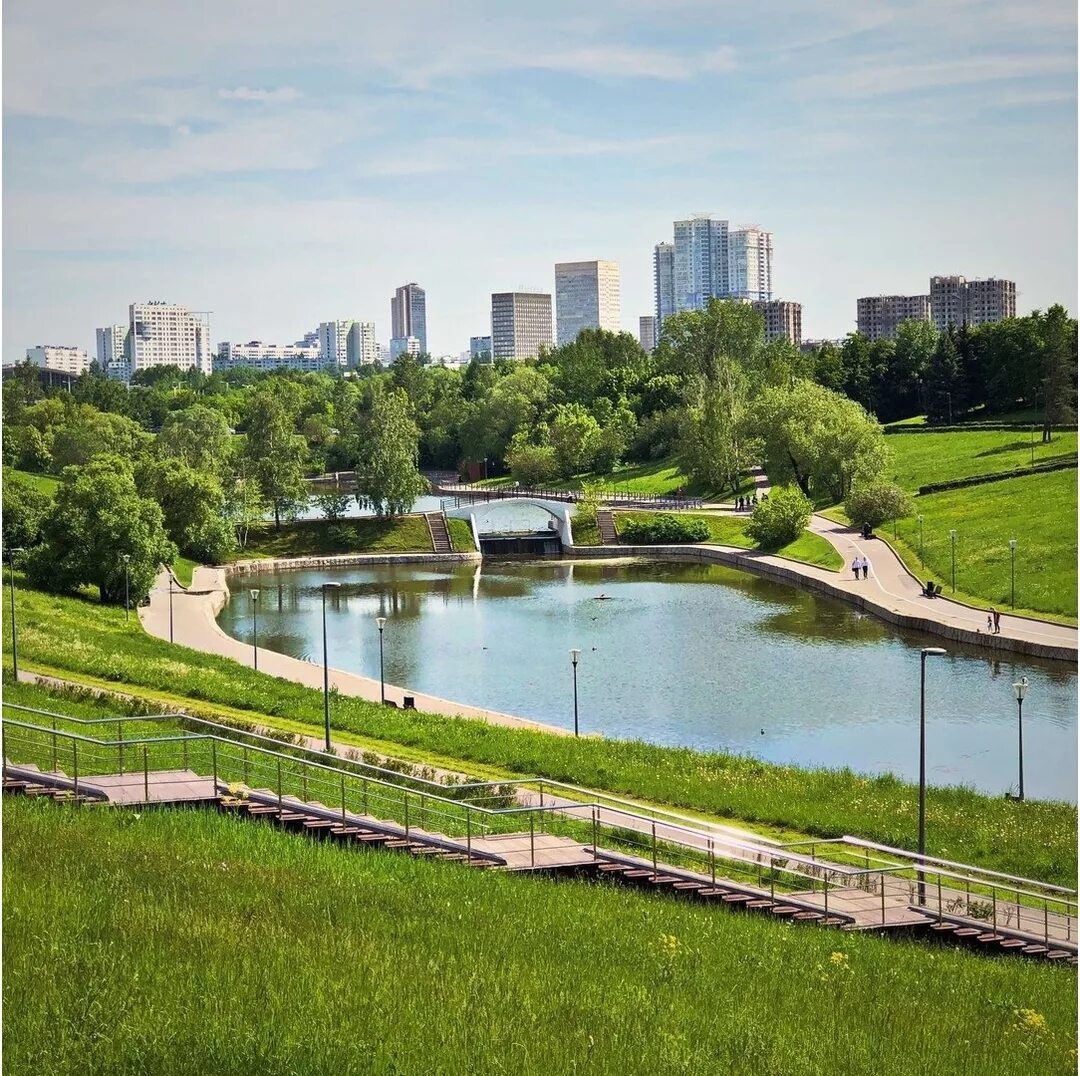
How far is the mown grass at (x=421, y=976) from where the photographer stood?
24.1 feet

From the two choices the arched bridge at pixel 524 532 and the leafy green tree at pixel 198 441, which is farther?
the leafy green tree at pixel 198 441

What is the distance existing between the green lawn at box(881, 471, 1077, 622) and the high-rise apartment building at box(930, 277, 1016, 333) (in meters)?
66.8

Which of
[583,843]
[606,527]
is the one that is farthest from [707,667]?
[606,527]

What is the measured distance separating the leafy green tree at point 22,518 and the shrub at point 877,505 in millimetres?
24377

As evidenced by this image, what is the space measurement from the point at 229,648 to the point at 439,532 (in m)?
22.6

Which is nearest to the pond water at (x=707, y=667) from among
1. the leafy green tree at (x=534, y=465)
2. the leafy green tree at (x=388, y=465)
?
the leafy green tree at (x=388, y=465)

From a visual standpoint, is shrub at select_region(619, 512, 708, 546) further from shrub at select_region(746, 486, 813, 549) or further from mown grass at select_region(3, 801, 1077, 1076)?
mown grass at select_region(3, 801, 1077, 1076)

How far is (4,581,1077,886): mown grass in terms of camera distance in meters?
16.2

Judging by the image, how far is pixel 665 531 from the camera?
172ft

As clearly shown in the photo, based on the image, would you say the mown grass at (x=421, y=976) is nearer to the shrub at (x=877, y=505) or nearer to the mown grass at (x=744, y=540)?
the mown grass at (x=744, y=540)

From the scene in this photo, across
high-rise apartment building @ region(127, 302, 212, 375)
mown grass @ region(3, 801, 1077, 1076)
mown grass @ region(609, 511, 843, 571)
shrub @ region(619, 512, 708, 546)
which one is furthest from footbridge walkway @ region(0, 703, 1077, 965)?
high-rise apartment building @ region(127, 302, 212, 375)

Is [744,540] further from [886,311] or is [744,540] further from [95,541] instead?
[886,311]

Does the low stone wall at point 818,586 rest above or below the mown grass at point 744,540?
below

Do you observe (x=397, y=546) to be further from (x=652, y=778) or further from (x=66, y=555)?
(x=652, y=778)
